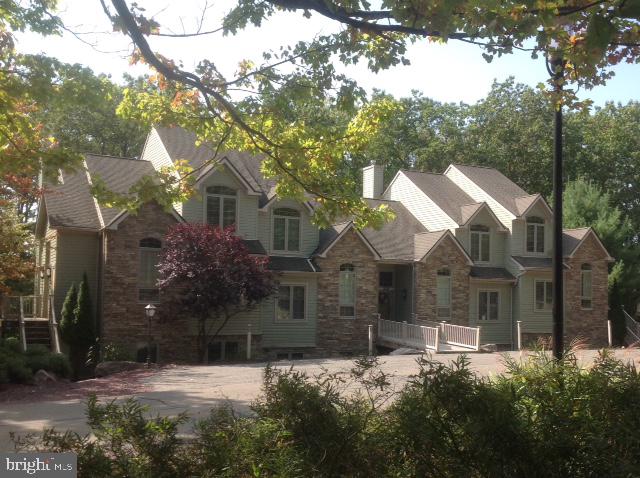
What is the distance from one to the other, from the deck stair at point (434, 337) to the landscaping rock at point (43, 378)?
13.3 m

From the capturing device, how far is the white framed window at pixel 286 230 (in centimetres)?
2816

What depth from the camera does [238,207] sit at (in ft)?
88.3

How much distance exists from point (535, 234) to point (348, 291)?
11107mm

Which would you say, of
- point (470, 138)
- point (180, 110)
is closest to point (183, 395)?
point (180, 110)

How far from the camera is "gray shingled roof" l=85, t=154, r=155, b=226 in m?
26.1

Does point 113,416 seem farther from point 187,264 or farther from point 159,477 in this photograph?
point 187,264

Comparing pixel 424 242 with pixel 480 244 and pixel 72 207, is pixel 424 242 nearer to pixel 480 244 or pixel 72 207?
pixel 480 244

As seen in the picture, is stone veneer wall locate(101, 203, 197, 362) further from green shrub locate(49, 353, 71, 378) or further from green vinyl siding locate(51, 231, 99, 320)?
green shrub locate(49, 353, 71, 378)

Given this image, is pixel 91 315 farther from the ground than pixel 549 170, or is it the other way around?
pixel 549 170

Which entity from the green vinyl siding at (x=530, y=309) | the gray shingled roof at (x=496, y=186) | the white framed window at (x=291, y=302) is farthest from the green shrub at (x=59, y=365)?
the gray shingled roof at (x=496, y=186)

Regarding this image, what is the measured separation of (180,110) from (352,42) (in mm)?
3217

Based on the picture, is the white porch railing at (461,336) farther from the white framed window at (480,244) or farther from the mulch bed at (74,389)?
the mulch bed at (74,389)

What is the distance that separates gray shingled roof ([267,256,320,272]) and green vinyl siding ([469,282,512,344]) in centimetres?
834

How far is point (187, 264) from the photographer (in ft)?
74.0
